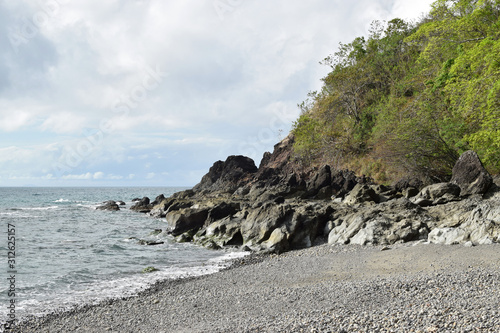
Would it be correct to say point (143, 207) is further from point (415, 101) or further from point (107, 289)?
point (107, 289)

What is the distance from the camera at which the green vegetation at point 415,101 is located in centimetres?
1902

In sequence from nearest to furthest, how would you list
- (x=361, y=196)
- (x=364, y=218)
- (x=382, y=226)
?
1. (x=382, y=226)
2. (x=364, y=218)
3. (x=361, y=196)

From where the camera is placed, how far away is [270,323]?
24.9 feet

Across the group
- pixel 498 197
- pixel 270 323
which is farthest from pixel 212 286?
pixel 498 197

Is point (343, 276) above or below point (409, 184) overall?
below

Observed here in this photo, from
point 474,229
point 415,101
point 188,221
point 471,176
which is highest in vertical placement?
point 415,101

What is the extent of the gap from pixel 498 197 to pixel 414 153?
8.86 meters

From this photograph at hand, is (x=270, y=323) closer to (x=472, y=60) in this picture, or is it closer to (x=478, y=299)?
(x=478, y=299)

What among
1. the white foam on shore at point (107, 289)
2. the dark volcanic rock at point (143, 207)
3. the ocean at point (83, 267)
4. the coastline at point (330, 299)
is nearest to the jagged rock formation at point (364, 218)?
the coastline at point (330, 299)

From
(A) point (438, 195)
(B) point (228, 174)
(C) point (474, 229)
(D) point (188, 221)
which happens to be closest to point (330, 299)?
(C) point (474, 229)

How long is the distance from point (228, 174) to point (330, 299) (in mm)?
50768

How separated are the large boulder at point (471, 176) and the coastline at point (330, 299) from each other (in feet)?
33.5

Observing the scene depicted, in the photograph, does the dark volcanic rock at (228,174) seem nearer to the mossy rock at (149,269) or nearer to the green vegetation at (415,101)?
the green vegetation at (415,101)

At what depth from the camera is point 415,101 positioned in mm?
28609
